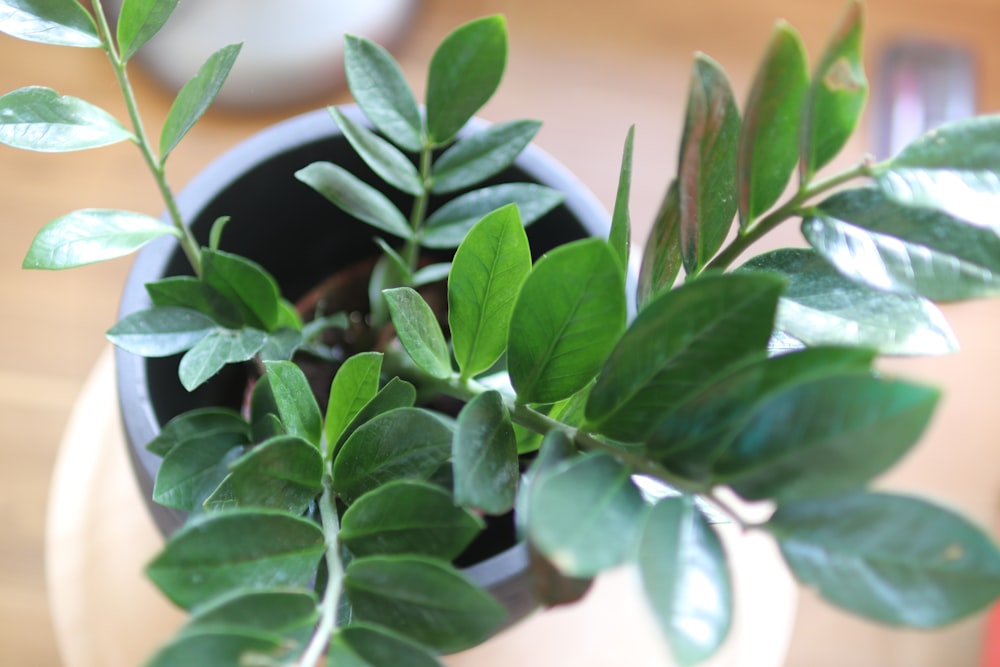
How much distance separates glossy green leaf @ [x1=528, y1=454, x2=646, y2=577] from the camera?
23cm

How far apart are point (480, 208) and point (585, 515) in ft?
0.93

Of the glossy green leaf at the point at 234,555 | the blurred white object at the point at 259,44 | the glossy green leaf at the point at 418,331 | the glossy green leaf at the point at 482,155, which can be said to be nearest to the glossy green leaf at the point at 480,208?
the glossy green leaf at the point at 482,155

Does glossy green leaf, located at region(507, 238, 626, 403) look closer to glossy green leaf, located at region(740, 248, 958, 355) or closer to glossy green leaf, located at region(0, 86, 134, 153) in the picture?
glossy green leaf, located at region(740, 248, 958, 355)

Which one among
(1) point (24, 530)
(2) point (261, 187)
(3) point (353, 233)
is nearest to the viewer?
(2) point (261, 187)

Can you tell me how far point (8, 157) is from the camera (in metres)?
0.92

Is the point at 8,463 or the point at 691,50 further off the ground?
the point at 691,50

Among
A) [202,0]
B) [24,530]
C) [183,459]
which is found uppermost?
[202,0]

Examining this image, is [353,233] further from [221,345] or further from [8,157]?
[8,157]

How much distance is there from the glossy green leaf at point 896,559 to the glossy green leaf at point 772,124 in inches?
5.1

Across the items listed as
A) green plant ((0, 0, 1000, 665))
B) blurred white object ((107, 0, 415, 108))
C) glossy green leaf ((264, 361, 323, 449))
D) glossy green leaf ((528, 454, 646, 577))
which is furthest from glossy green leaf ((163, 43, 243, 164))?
blurred white object ((107, 0, 415, 108))

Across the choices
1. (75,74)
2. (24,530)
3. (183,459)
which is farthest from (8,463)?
(183,459)

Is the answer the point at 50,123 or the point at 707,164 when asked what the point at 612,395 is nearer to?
the point at 707,164

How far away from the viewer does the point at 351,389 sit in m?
0.38

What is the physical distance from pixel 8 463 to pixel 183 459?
54 cm
